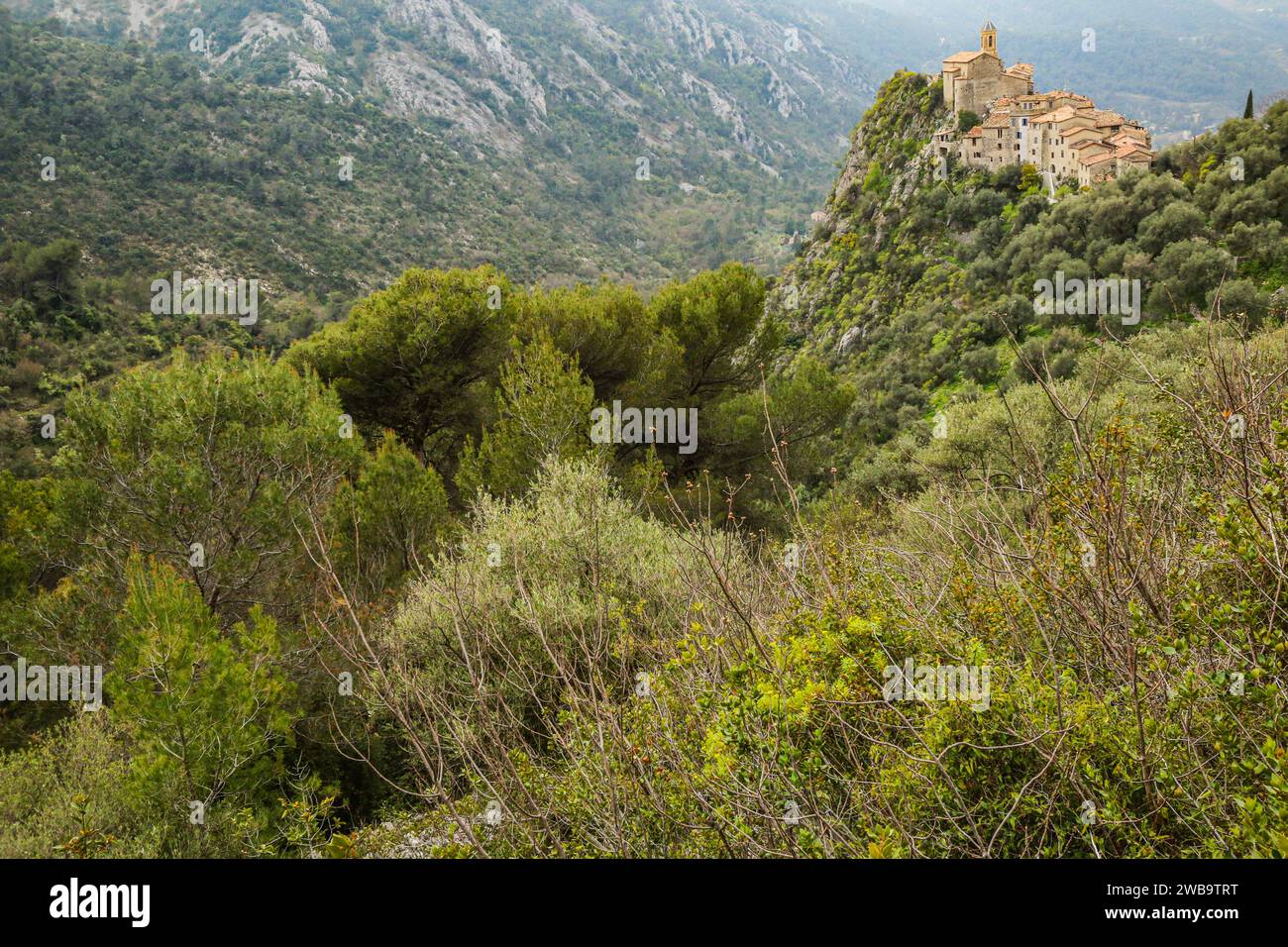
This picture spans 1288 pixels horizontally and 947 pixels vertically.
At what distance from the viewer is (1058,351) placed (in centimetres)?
2522

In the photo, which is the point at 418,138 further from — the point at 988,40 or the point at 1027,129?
the point at 1027,129

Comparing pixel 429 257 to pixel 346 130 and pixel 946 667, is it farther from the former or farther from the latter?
pixel 946 667

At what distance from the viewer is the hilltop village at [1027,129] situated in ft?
118

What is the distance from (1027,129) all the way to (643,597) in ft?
151

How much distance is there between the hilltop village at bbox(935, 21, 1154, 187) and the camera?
36.0 m

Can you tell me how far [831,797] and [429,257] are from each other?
66.8 metres

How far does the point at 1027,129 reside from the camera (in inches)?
1612

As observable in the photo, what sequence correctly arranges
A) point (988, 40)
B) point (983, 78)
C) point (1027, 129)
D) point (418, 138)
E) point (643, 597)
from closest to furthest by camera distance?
point (643, 597)
point (1027, 129)
point (988, 40)
point (983, 78)
point (418, 138)

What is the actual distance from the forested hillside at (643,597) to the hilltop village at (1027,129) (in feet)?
39.4

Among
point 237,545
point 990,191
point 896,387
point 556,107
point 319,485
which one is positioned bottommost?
point 237,545

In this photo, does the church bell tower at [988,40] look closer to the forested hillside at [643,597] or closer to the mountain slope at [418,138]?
the mountain slope at [418,138]

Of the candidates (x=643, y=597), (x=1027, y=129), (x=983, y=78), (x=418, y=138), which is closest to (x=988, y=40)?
(x=983, y=78)

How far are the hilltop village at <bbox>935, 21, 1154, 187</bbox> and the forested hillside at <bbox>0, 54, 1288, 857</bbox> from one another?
12024 mm
